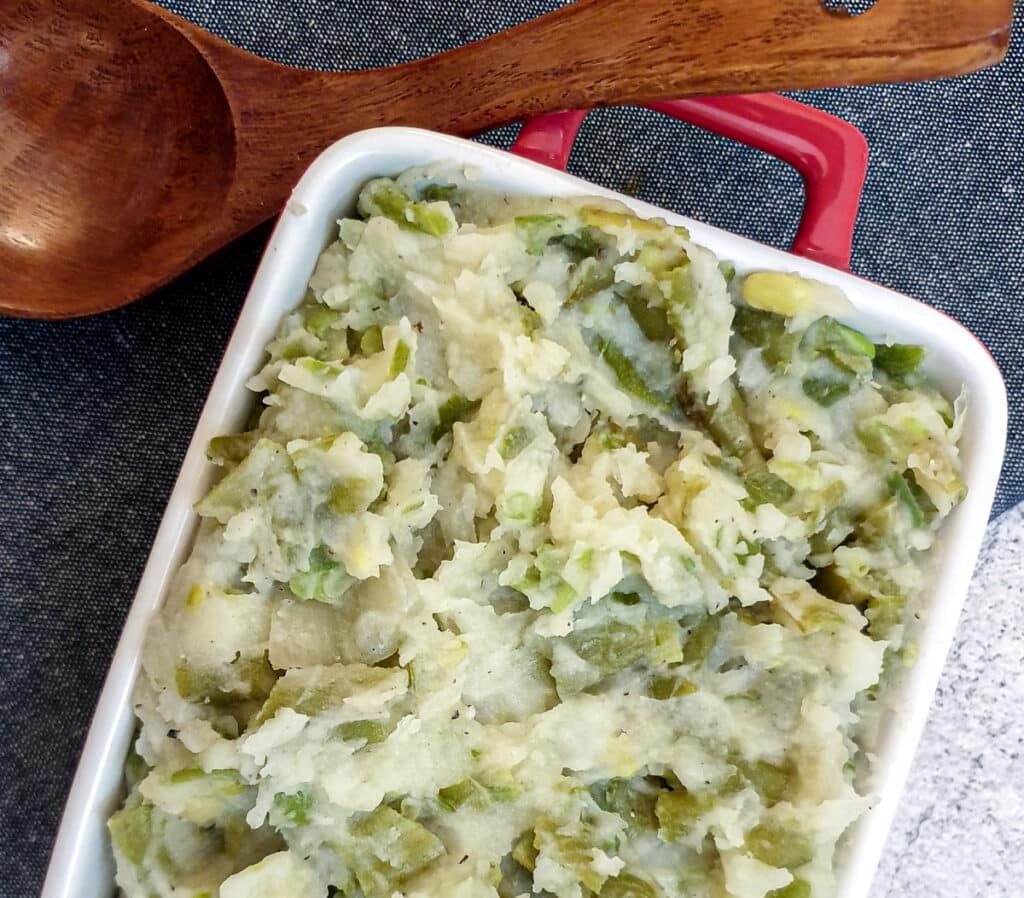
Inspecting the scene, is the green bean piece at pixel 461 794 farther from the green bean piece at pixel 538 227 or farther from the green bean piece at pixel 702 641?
the green bean piece at pixel 538 227

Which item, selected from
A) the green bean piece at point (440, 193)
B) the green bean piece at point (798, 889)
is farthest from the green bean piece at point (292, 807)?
the green bean piece at point (440, 193)

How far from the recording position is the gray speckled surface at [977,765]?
3.63 ft

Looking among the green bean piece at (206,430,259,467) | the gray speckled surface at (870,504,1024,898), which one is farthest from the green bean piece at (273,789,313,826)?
the gray speckled surface at (870,504,1024,898)

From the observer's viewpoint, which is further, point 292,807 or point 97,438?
point 97,438

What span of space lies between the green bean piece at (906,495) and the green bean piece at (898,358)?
9 centimetres

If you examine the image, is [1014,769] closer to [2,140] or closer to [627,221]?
[627,221]

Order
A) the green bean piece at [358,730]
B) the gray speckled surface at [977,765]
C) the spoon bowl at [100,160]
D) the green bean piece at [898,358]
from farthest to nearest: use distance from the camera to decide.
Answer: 1. the gray speckled surface at [977,765]
2. the spoon bowl at [100,160]
3. the green bean piece at [898,358]
4. the green bean piece at [358,730]

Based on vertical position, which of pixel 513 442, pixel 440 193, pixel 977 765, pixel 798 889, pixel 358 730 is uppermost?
pixel 440 193

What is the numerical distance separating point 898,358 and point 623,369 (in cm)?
24

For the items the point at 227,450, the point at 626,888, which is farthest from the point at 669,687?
the point at 227,450

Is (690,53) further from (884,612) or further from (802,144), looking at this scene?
(884,612)

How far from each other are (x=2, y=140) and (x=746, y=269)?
700 millimetres

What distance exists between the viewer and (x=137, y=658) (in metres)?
0.74

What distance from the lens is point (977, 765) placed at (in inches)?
44.2
